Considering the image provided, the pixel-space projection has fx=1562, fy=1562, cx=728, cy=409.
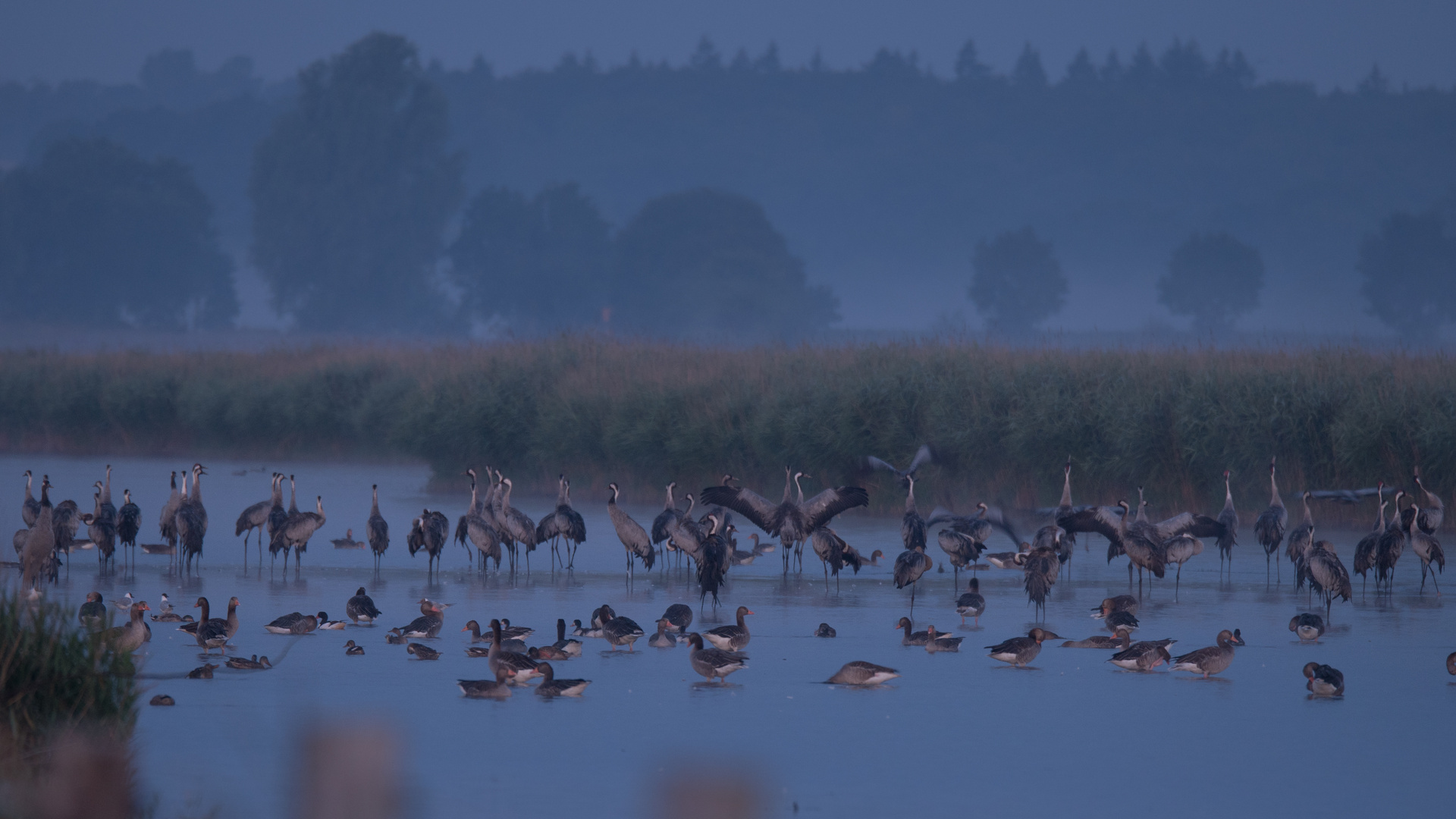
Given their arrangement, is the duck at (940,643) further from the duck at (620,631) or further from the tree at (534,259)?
the tree at (534,259)

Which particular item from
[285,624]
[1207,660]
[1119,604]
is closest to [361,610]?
[285,624]

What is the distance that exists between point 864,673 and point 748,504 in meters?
5.36

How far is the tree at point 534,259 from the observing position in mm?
73938

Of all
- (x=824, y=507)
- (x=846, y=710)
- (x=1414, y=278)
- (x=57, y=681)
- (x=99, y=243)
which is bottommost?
(x=846, y=710)

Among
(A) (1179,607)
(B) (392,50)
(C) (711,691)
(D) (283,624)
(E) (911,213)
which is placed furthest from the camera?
(E) (911,213)

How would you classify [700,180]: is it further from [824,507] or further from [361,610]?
[361,610]

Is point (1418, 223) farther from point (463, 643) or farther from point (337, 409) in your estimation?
point (463, 643)

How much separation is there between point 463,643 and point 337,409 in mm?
17906

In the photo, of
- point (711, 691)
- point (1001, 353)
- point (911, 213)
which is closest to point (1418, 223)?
point (911, 213)

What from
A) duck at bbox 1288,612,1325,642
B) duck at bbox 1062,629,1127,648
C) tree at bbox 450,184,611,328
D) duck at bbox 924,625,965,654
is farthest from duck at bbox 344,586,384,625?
tree at bbox 450,184,611,328

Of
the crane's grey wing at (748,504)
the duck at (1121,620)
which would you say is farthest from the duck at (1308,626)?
the crane's grey wing at (748,504)

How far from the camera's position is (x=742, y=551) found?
1616 cm

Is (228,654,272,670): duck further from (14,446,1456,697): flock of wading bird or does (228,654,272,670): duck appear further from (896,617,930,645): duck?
(896,617,930,645): duck

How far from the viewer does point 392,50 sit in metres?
74.5
